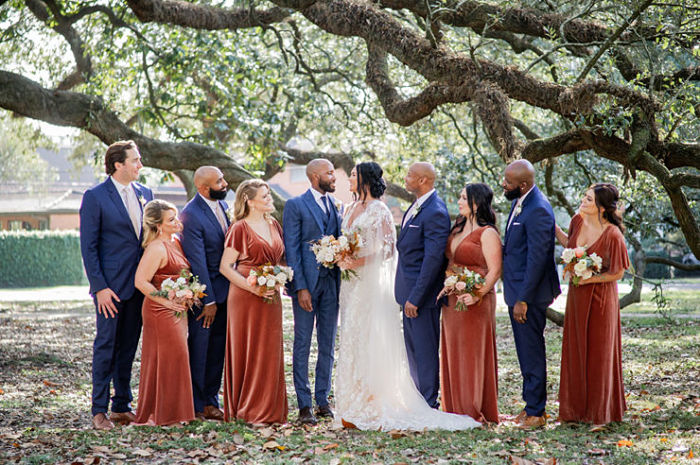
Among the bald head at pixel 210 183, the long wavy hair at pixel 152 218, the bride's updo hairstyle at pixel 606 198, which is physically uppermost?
the bald head at pixel 210 183

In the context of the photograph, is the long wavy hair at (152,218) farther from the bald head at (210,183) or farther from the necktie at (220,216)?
the necktie at (220,216)

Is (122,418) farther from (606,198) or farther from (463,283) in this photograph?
(606,198)

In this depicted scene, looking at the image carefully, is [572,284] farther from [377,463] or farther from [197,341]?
[197,341]

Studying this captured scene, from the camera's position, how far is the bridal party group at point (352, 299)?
685cm

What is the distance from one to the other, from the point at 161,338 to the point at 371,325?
193 centimetres

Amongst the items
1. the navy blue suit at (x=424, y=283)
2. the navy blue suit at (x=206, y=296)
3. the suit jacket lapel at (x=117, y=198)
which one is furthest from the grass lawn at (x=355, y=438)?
the suit jacket lapel at (x=117, y=198)

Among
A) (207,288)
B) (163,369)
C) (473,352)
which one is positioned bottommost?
(163,369)

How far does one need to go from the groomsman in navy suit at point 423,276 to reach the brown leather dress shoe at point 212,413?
1.87 meters

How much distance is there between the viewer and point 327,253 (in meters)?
6.92

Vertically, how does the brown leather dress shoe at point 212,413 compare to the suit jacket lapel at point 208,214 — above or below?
below

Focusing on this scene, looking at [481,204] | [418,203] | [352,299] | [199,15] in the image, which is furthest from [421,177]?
[199,15]

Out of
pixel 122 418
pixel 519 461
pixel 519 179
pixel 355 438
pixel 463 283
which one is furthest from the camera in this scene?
pixel 122 418

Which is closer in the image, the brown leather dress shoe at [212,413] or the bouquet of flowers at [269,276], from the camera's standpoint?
the bouquet of flowers at [269,276]

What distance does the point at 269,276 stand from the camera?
691 cm
